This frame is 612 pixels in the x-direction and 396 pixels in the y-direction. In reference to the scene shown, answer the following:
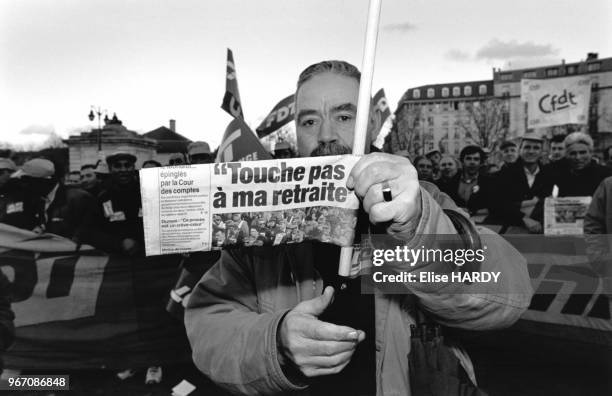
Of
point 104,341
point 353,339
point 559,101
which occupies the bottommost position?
point 104,341

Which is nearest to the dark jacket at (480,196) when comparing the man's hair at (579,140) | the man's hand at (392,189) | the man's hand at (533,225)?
the man's hand at (533,225)

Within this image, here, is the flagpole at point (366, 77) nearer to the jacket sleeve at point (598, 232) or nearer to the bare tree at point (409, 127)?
the jacket sleeve at point (598, 232)

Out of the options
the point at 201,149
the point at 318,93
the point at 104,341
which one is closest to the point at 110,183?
the point at 201,149

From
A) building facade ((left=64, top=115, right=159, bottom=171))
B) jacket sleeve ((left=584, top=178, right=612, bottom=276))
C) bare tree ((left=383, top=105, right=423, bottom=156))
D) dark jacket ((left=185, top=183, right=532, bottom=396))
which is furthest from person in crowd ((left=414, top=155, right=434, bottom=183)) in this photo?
bare tree ((left=383, top=105, right=423, bottom=156))

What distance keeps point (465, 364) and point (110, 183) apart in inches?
206

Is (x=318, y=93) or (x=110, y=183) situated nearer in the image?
(x=318, y=93)

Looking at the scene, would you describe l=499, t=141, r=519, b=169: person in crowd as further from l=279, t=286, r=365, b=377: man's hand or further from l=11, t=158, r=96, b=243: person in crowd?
l=279, t=286, r=365, b=377: man's hand

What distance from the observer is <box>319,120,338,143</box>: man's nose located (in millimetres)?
1913

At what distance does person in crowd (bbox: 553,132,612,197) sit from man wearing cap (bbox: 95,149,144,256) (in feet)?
16.1

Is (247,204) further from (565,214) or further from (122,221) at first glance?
(565,214)

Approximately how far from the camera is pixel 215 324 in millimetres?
1665

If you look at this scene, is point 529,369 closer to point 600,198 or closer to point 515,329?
point 515,329

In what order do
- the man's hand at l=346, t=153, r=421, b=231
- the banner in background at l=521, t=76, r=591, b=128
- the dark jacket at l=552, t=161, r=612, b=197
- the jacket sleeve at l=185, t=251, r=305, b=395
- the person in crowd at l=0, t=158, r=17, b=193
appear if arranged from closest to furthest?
the man's hand at l=346, t=153, r=421, b=231 → the jacket sleeve at l=185, t=251, r=305, b=395 → the dark jacket at l=552, t=161, r=612, b=197 → the banner in background at l=521, t=76, r=591, b=128 → the person in crowd at l=0, t=158, r=17, b=193

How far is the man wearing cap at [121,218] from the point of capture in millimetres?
5289
